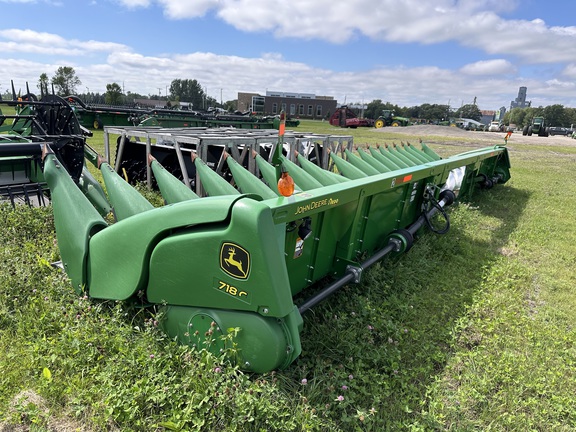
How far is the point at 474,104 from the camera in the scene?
109 meters

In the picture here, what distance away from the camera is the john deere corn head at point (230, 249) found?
1.93m

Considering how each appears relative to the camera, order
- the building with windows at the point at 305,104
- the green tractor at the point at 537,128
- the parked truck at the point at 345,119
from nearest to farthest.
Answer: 1. the parked truck at the point at 345,119
2. the green tractor at the point at 537,128
3. the building with windows at the point at 305,104

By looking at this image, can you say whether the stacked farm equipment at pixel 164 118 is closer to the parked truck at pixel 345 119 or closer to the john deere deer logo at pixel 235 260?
the john deere deer logo at pixel 235 260

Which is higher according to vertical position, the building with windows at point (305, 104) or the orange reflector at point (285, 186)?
the building with windows at point (305, 104)

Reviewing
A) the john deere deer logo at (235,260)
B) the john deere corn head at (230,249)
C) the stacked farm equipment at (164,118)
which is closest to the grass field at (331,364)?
the john deere corn head at (230,249)

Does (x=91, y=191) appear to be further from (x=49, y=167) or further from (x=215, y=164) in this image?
(x=215, y=164)

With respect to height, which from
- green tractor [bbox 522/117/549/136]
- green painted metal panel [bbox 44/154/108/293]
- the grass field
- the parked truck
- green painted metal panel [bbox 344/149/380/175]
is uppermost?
green tractor [bbox 522/117/549/136]

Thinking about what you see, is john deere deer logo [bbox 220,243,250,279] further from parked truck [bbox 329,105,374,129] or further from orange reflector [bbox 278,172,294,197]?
parked truck [bbox 329,105,374,129]

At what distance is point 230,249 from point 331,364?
1.11 meters

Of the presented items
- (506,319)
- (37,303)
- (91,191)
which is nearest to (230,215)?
(37,303)

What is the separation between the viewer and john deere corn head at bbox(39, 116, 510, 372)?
193cm

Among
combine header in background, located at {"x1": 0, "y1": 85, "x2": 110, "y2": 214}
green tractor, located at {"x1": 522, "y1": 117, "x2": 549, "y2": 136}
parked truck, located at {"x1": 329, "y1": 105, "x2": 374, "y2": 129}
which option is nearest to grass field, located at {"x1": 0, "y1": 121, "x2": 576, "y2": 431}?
combine header in background, located at {"x1": 0, "y1": 85, "x2": 110, "y2": 214}

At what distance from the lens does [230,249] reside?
1931mm

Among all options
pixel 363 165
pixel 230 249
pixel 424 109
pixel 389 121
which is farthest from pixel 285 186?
pixel 424 109
